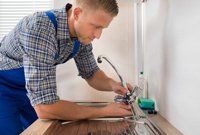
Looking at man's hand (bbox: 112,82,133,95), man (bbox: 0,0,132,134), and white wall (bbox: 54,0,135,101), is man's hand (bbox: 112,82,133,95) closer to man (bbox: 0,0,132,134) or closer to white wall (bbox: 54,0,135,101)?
man (bbox: 0,0,132,134)

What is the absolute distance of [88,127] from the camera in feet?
3.29

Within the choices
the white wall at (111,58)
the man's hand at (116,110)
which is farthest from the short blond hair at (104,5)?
the white wall at (111,58)

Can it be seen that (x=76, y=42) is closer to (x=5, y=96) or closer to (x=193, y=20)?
(x=5, y=96)

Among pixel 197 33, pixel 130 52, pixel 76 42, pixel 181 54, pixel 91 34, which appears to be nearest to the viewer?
pixel 197 33

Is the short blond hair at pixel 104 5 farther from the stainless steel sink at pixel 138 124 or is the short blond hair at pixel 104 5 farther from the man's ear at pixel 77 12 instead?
the stainless steel sink at pixel 138 124

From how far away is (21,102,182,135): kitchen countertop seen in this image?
92 centimetres

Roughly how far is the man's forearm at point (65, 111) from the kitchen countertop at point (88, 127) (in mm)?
30

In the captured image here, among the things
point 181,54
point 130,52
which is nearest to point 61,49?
point 181,54

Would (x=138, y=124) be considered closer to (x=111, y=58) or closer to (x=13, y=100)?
(x=13, y=100)

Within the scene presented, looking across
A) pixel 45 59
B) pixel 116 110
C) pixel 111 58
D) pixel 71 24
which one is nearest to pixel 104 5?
pixel 71 24

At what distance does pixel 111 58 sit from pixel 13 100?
0.76 meters

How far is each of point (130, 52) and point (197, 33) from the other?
0.97 metres

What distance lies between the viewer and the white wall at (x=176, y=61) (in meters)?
0.78

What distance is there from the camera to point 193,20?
784mm
